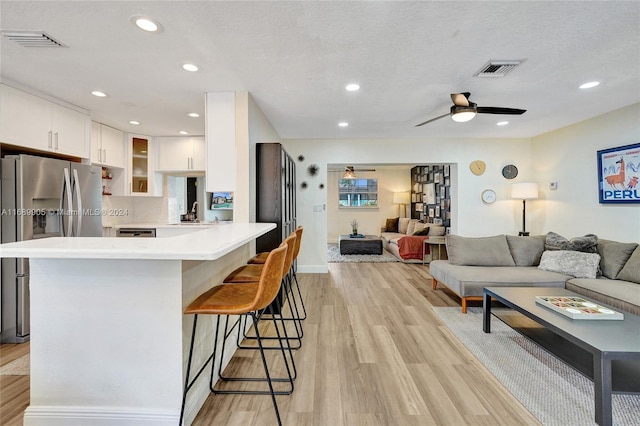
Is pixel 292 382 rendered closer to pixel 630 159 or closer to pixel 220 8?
pixel 220 8

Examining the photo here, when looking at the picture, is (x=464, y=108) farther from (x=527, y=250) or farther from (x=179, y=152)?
(x=179, y=152)

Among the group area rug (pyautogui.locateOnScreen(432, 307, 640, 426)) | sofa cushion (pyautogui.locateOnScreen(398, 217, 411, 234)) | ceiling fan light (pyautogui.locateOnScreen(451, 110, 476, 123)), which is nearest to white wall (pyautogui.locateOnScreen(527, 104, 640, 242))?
ceiling fan light (pyautogui.locateOnScreen(451, 110, 476, 123))

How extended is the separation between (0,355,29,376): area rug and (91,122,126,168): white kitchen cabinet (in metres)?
2.52

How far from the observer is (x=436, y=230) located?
21.3ft

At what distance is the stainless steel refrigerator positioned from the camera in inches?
104

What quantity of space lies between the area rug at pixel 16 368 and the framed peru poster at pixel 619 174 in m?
6.14

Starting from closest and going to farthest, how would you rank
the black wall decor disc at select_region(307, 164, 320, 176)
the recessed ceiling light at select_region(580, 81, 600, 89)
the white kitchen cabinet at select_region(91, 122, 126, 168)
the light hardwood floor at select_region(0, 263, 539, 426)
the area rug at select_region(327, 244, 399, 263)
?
the light hardwood floor at select_region(0, 263, 539, 426), the recessed ceiling light at select_region(580, 81, 600, 89), the white kitchen cabinet at select_region(91, 122, 126, 168), the black wall decor disc at select_region(307, 164, 320, 176), the area rug at select_region(327, 244, 399, 263)

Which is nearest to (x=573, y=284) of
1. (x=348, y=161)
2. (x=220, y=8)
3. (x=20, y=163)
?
(x=348, y=161)

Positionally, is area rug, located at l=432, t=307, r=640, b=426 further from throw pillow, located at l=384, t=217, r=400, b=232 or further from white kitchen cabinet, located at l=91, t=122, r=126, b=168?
throw pillow, located at l=384, t=217, r=400, b=232

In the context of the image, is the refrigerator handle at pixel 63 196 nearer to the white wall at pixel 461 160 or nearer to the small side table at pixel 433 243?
the white wall at pixel 461 160

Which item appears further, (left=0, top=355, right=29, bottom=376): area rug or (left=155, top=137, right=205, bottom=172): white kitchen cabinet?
(left=155, top=137, right=205, bottom=172): white kitchen cabinet

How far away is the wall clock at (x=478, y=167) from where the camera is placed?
5.25 meters


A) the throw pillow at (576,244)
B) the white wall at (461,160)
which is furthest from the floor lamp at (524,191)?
the throw pillow at (576,244)

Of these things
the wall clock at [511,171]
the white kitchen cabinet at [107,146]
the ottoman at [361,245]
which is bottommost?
the ottoman at [361,245]
